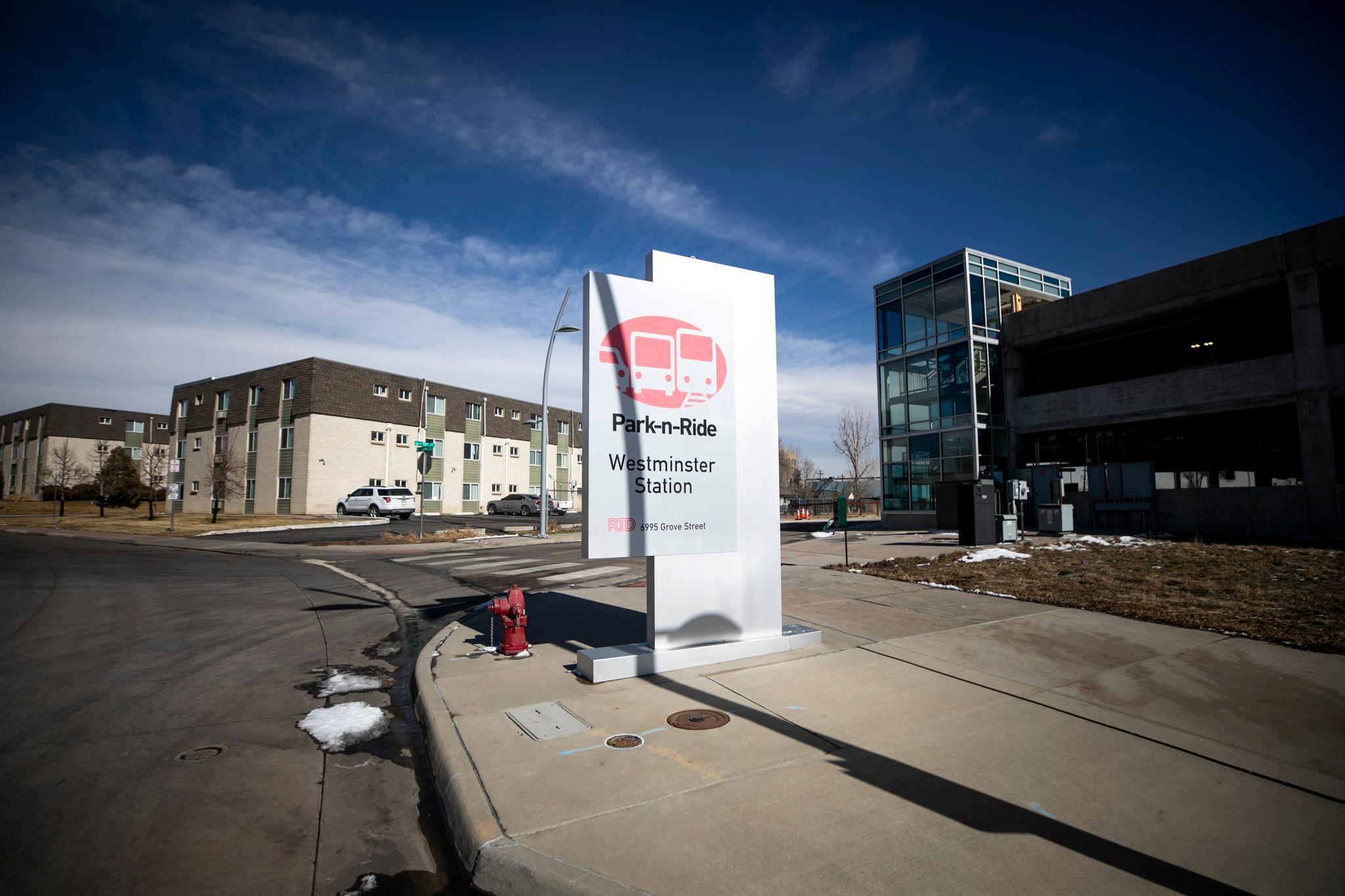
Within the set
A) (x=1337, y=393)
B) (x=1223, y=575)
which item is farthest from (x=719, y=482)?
(x=1337, y=393)

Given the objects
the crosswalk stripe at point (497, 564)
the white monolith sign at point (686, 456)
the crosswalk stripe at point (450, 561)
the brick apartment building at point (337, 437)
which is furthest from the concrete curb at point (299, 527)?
the white monolith sign at point (686, 456)

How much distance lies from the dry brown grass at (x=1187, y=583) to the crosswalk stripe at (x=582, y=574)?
502 cm

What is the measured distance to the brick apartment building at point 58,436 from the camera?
6738cm

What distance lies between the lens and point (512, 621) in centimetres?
630

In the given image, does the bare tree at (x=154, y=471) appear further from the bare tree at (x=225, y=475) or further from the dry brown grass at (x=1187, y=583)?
the dry brown grass at (x=1187, y=583)

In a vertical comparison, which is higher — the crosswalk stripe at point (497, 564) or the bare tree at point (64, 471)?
the bare tree at point (64, 471)

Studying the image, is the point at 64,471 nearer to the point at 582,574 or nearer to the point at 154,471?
the point at 154,471

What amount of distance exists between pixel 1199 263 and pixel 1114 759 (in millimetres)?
26334

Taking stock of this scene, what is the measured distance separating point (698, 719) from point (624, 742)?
607 mm

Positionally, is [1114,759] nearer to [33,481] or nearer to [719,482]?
[719,482]

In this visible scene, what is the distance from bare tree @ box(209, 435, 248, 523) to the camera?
38500 mm

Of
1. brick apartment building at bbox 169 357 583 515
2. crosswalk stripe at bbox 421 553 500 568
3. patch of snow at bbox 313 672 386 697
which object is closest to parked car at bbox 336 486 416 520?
brick apartment building at bbox 169 357 583 515

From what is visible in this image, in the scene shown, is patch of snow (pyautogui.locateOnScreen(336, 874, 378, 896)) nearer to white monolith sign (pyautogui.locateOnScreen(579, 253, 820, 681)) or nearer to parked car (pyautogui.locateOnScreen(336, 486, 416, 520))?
white monolith sign (pyautogui.locateOnScreen(579, 253, 820, 681))

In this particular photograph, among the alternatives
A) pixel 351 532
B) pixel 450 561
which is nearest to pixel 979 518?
pixel 450 561
